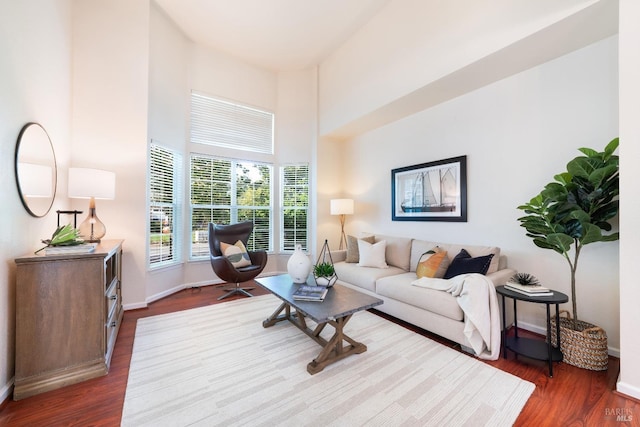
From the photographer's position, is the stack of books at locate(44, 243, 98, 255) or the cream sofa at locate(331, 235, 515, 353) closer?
the stack of books at locate(44, 243, 98, 255)

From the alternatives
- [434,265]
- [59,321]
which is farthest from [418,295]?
[59,321]

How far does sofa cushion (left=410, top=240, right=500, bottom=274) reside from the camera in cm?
257

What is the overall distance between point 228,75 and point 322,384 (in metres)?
4.86

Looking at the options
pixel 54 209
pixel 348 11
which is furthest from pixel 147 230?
pixel 348 11

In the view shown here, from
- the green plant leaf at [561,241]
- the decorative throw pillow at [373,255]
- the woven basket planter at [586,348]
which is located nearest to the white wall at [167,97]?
the decorative throw pillow at [373,255]

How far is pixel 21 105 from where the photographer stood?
1.85 m

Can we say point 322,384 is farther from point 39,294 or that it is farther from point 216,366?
point 39,294

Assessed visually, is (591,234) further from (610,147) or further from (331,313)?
(331,313)

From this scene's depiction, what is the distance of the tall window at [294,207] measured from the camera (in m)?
4.99

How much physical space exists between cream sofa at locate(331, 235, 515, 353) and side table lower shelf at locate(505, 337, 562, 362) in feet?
1.14

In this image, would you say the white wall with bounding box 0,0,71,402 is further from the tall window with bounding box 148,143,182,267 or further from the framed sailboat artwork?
the framed sailboat artwork

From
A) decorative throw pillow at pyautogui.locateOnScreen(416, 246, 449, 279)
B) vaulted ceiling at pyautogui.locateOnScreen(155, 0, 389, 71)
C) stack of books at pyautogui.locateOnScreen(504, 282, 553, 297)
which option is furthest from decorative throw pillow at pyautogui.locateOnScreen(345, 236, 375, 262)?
vaulted ceiling at pyautogui.locateOnScreen(155, 0, 389, 71)

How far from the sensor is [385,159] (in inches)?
167

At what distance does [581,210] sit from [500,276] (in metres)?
0.84
